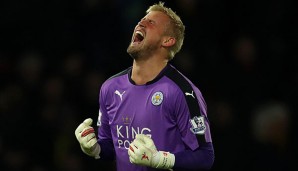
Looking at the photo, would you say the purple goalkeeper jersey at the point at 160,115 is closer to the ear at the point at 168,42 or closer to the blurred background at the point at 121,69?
the ear at the point at 168,42

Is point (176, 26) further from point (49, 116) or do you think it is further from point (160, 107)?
point (49, 116)

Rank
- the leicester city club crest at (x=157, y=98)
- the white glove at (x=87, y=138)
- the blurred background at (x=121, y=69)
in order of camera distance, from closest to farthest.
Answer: the leicester city club crest at (x=157, y=98), the white glove at (x=87, y=138), the blurred background at (x=121, y=69)

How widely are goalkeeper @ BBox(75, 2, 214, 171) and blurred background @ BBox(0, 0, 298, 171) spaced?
1.76 metres

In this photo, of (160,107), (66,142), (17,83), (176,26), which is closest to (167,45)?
(176,26)

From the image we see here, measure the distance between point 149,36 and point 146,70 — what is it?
22 cm

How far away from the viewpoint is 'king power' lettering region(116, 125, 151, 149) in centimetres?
461

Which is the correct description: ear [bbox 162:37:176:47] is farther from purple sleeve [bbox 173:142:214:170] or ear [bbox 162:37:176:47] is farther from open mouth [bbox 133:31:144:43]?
purple sleeve [bbox 173:142:214:170]

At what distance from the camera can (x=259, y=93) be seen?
7156 mm

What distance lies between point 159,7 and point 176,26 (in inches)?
6.8

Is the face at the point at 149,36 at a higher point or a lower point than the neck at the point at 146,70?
higher

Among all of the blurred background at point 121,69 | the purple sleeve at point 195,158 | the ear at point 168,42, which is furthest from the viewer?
the blurred background at point 121,69

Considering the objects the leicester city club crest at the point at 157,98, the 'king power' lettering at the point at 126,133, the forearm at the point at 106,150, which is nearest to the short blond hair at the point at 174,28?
the leicester city club crest at the point at 157,98

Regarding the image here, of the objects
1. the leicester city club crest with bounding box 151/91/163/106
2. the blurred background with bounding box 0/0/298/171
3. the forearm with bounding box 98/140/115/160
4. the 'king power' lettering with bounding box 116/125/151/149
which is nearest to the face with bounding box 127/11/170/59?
the leicester city club crest with bounding box 151/91/163/106

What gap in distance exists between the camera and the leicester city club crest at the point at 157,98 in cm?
456
